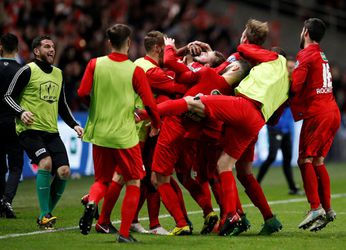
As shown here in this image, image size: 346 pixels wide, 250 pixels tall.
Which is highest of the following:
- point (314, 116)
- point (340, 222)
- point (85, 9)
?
point (85, 9)

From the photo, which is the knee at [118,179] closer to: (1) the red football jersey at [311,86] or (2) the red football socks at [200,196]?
(2) the red football socks at [200,196]

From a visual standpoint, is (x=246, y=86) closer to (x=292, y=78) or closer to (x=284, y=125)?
(x=292, y=78)

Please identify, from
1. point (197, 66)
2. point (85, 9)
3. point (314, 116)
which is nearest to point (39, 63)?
point (197, 66)

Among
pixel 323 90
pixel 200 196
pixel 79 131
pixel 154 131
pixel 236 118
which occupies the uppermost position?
pixel 323 90

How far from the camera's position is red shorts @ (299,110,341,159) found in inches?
411

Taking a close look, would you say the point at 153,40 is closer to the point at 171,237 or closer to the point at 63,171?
→ the point at 63,171

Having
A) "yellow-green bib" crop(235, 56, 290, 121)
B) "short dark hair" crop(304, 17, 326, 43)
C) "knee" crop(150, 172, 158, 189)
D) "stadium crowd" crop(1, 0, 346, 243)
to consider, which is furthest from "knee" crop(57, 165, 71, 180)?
"short dark hair" crop(304, 17, 326, 43)

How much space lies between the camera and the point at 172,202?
995cm

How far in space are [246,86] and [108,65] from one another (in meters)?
1.61

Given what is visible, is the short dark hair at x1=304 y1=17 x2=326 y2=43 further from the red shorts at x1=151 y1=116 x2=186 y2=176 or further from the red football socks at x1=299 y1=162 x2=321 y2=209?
the red shorts at x1=151 y1=116 x2=186 y2=176

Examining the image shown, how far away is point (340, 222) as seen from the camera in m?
11.6

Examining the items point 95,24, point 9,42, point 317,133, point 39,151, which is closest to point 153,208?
point 39,151

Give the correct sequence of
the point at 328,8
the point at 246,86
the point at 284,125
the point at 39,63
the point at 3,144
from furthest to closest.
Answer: the point at 328,8 → the point at 284,125 → the point at 3,144 → the point at 39,63 → the point at 246,86

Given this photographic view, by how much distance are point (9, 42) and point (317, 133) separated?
4.36 m
